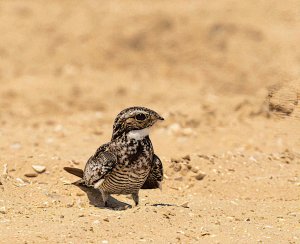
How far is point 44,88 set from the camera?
1541 centimetres

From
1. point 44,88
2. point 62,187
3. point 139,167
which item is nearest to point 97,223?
point 139,167

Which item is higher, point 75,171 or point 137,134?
point 137,134

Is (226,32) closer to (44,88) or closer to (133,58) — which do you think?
(133,58)

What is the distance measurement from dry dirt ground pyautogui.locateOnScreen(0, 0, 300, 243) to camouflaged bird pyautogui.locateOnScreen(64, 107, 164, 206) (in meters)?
0.27

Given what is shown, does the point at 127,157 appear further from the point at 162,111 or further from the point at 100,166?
A: the point at 162,111

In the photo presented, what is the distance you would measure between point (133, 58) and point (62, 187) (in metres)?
9.20

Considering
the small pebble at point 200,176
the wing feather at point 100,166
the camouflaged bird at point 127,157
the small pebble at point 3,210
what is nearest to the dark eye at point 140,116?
the camouflaged bird at point 127,157

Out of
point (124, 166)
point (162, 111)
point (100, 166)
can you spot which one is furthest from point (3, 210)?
point (162, 111)

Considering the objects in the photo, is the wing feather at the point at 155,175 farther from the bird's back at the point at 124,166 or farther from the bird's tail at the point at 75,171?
the bird's tail at the point at 75,171

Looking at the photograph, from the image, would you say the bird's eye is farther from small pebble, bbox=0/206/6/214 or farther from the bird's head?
small pebble, bbox=0/206/6/214

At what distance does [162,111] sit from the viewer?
13.4 metres

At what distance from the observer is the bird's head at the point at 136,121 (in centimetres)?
714

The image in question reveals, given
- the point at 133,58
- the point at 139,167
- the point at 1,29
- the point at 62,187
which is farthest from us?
the point at 1,29

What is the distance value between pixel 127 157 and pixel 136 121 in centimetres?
35
